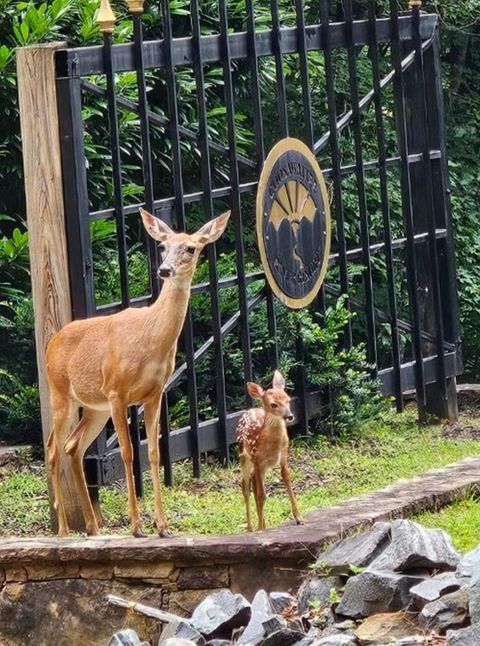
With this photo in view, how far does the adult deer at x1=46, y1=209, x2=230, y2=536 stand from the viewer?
883cm

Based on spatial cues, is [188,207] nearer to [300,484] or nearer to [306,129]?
[306,129]

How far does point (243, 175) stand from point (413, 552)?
7292mm

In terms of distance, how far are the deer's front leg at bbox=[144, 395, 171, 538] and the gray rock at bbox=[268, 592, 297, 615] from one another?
86 cm

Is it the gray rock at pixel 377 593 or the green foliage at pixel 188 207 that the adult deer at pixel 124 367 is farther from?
the green foliage at pixel 188 207

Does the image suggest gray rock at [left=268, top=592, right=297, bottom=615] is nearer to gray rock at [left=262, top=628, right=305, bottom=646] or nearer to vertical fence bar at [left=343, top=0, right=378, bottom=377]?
gray rock at [left=262, top=628, right=305, bottom=646]

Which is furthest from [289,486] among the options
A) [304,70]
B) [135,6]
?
[304,70]

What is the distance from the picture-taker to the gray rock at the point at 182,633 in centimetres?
785

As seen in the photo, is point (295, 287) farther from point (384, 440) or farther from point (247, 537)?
point (247, 537)

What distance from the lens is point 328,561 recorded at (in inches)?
321

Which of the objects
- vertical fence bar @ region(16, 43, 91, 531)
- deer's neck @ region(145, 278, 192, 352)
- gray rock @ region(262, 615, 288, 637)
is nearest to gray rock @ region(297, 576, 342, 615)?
gray rock @ region(262, 615, 288, 637)

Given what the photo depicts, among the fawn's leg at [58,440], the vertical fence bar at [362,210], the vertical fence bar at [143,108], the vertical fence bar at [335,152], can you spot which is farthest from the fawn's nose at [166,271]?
the vertical fence bar at [362,210]

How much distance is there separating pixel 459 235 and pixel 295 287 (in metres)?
4.93

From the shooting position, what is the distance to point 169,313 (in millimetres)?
A: 8898

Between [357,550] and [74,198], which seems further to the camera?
[74,198]
